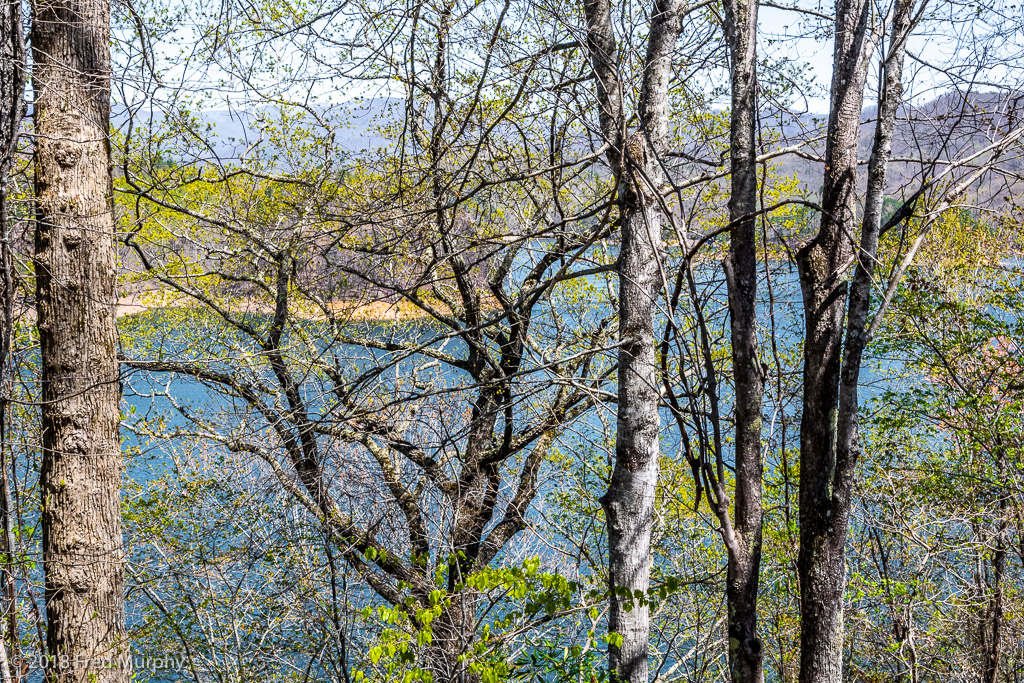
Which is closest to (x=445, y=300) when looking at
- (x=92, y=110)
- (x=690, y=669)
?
(x=92, y=110)

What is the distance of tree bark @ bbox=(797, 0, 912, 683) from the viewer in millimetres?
2934

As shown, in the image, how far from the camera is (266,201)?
7109 mm

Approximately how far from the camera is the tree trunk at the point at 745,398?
2377 millimetres

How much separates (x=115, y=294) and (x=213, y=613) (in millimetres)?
5632

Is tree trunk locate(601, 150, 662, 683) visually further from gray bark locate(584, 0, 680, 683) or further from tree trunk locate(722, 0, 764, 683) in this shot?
tree trunk locate(722, 0, 764, 683)

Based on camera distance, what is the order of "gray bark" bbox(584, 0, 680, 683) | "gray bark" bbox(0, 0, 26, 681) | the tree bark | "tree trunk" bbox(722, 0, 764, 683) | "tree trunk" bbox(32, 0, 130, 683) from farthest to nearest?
"tree trunk" bbox(32, 0, 130, 683), "gray bark" bbox(584, 0, 680, 683), "gray bark" bbox(0, 0, 26, 681), the tree bark, "tree trunk" bbox(722, 0, 764, 683)

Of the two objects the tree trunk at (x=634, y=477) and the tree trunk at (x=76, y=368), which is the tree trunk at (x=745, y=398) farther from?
the tree trunk at (x=76, y=368)

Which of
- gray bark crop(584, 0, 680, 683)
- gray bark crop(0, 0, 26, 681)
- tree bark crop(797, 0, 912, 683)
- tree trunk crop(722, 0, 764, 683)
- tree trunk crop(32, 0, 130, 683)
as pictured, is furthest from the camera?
tree trunk crop(32, 0, 130, 683)

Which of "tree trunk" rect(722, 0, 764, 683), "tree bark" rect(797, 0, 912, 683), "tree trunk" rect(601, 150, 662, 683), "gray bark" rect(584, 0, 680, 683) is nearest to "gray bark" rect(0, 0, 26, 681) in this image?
"gray bark" rect(584, 0, 680, 683)

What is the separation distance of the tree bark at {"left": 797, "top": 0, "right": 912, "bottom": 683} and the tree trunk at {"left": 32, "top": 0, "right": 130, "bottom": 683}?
431cm

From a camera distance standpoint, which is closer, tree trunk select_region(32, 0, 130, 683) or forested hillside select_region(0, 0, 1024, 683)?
forested hillside select_region(0, 0, 1024, 683)

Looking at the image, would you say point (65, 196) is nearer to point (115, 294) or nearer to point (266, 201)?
point (115, 294)

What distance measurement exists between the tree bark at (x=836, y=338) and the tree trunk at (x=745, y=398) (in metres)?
0.72

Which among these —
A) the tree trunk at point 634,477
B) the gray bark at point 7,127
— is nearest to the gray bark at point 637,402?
the tree trunk at point 634,477
